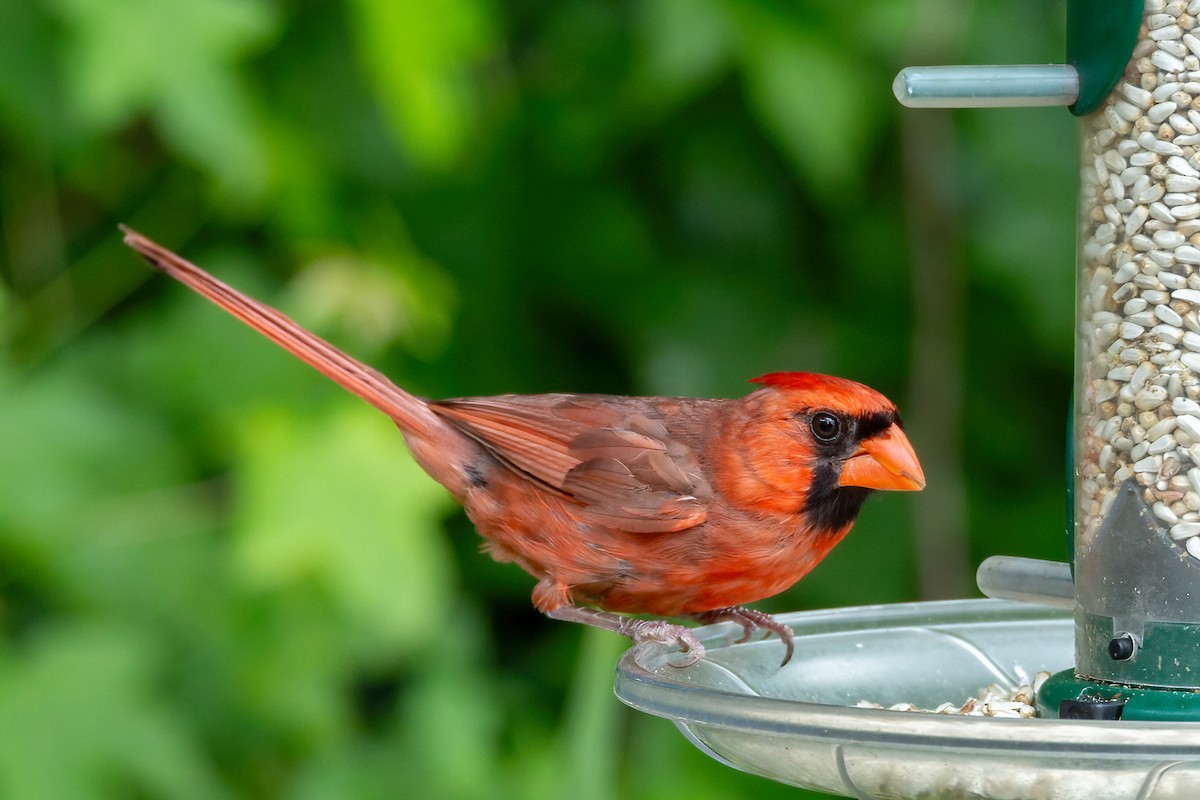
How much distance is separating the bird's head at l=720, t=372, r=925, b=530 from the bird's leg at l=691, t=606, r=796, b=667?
0.19 metres

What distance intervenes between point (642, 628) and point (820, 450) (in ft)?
1.38

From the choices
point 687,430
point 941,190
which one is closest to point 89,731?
point 687,430

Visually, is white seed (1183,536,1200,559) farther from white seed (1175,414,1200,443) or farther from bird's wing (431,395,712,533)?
bird's wing (431,395,712,533)

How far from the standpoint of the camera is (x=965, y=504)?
473 centimetres

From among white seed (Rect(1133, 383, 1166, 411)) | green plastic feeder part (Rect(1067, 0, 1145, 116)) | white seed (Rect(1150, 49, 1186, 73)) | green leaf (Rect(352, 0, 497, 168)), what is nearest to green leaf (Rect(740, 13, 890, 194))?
green leaf (Rect(352, 0, 497, 168))

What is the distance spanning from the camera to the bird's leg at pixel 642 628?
2379 mm

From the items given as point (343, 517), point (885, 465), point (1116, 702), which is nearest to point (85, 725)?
point (343, 517)

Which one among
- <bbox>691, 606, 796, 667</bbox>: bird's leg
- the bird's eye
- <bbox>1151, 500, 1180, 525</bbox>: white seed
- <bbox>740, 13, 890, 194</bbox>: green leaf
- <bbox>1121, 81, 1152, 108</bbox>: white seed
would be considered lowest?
<bbox>691, 606, 796, 667</bbox>: bird's leg

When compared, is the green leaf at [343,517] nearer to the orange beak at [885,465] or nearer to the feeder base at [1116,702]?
the orange beak at [885,465]

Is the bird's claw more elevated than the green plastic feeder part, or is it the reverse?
the green plastic feeder part

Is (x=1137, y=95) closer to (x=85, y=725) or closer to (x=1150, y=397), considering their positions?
(x=1150, y=397)

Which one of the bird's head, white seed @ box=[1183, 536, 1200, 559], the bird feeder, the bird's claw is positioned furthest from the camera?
the bird's head

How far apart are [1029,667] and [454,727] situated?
1747 millimetres

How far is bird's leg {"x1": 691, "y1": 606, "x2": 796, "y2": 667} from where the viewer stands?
2.47 metres
